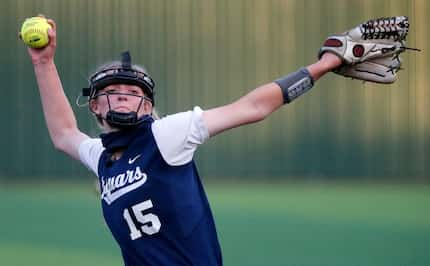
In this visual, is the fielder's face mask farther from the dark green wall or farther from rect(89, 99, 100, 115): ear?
the dark green wall

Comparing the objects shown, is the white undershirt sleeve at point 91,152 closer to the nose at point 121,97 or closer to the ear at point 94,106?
the ear at point 94,106

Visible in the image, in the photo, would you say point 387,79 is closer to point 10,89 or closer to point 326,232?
point 326,232

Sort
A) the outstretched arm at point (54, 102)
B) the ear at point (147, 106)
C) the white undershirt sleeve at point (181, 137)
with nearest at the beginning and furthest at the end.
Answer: the white undershirt sleeve at point (181, 137), the ear at point (147, 106), the outstretched arm at point (54, 102)

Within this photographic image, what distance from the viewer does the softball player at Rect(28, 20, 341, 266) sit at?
247 cm

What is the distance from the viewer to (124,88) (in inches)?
105

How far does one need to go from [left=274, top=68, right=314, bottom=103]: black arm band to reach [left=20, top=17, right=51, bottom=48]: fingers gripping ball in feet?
3.16

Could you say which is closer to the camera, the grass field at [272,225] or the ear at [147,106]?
the ear at [147,106]

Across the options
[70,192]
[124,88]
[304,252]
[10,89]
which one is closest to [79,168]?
[70,192]

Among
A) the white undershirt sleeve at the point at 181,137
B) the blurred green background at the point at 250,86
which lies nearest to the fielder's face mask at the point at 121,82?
the white undershirt sleeve at the point at 181,137

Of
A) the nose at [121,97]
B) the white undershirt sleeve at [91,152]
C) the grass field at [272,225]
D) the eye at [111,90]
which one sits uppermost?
the eye at [111,90]

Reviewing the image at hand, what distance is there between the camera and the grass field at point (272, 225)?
6121 mm

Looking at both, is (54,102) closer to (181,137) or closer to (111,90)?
(111,90)

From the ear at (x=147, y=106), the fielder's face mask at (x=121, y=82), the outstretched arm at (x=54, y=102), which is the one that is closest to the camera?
the fielder's face mask at (x=121, y=82)

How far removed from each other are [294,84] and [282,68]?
7897 millimetres
